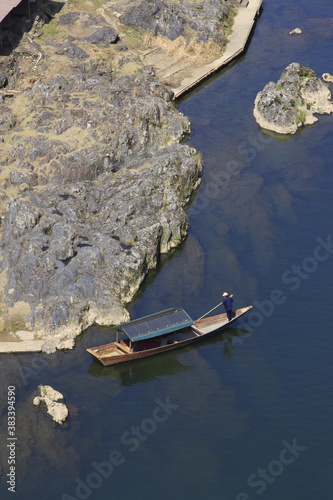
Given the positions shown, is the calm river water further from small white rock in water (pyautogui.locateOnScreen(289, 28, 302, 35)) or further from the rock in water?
small white rock in water (pyautogui.locateOnScreen(289, 28, 302, 35))

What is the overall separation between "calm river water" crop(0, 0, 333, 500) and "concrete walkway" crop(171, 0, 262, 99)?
19.3 metres

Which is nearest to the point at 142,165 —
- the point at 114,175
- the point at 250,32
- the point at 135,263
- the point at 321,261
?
the point at 114,175

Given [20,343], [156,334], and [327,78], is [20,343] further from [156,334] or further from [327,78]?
[327,78]

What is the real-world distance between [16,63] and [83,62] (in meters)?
8.66

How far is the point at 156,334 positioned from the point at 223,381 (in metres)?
6.43

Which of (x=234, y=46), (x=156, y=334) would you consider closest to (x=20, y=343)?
(x=156, y=334)

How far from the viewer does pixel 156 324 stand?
169 feet

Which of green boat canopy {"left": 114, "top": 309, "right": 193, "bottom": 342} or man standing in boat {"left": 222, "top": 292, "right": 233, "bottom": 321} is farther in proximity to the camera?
man standing in boat {"left": 222, "top": 292, "right": 233, "bottom": 321}

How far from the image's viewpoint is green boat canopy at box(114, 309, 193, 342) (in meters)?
50.6

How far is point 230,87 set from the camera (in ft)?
292

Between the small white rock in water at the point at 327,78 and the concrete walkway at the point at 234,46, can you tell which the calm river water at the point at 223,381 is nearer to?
the small white rock in water at the point at 327,78

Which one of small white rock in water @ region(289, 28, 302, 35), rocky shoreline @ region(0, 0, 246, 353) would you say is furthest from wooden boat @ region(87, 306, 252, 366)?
small white rock in water @ region(289, 28, 302, 35)

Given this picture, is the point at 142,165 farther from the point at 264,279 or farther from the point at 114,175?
the point at 264,279

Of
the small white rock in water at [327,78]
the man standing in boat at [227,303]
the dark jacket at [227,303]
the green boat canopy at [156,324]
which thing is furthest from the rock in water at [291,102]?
the green boat canopy at [156,324]
